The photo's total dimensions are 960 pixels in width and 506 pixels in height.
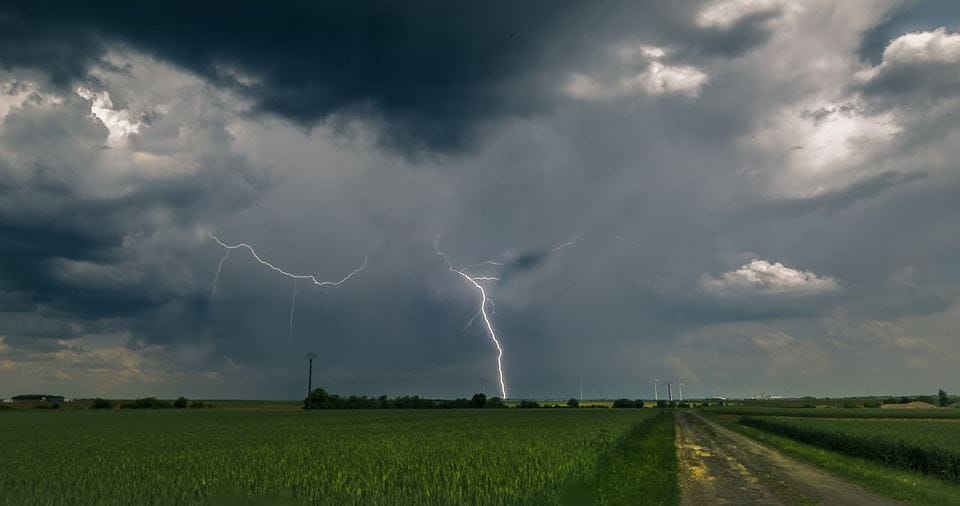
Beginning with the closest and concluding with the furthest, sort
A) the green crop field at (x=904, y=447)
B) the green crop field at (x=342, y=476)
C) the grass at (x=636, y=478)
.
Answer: the green crop field at (x=342, y=476) < the grass at (x=636, y=478) < the green crop field at (x=904, y=447)

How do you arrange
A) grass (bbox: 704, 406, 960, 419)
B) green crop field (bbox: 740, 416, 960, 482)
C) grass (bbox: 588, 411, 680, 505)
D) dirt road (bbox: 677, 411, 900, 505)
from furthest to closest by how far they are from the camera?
grass (bbox: 704, 406, 960, 419)
green crop field (bbox: 740, 416, 960, 482)
dirt road (bbox: 677, 411, 900, 505)
grass (bbox: 588, 411, 680, 505)

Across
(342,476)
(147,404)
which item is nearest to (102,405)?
(147,404)

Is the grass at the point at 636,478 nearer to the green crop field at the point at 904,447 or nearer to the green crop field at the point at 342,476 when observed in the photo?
the green crop field at the point at 342,476

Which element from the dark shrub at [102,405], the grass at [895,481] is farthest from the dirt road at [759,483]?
the dark shrub at [102,405]

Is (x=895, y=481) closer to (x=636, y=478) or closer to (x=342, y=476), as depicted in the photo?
(x=636, y=478)

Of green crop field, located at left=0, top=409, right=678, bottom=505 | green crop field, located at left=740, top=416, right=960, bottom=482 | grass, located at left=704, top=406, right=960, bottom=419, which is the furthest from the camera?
grass, located at left=704, top=406, right=960, bottom=419

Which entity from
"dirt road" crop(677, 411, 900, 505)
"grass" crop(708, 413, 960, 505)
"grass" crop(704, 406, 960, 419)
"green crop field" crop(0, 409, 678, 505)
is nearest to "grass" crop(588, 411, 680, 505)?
"green crop field" crop(0, 409, 678, 505)

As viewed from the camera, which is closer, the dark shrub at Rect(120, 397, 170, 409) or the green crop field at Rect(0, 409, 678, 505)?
the green crop field at Rect(0, 409, 678, 505)

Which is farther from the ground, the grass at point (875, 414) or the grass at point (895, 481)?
the grass at point (895, 481)

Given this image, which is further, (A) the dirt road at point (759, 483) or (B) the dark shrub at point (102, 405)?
(B) the dark shrub at point (102, 405)

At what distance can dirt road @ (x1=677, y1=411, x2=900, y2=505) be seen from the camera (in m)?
19.4

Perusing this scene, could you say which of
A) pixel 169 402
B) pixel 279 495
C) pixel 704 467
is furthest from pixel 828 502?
pixel 169 402

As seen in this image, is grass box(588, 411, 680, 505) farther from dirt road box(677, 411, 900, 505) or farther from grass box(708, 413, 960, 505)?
grass box(708, 413, 960, 505)

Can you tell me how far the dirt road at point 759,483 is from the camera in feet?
63.7
